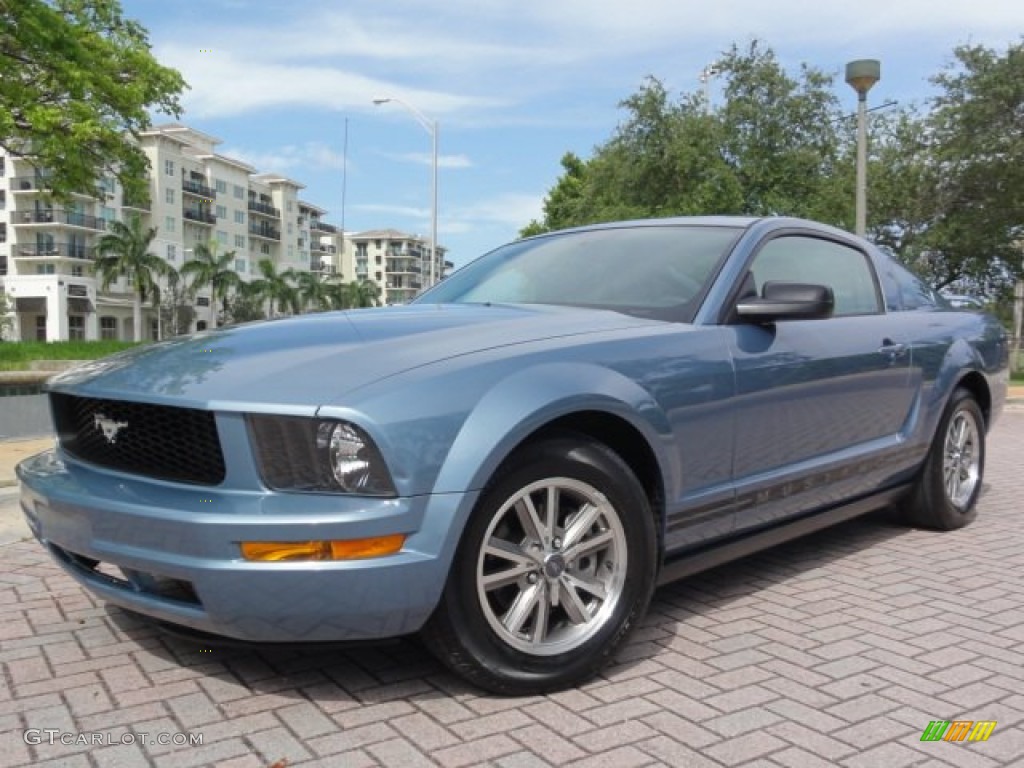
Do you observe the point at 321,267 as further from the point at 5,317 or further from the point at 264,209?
the point at 5,317

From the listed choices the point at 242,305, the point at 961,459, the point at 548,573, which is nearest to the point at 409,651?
the point at 548,573

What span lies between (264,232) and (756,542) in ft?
335

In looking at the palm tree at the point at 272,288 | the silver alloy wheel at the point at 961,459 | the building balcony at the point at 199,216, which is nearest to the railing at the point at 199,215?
the building balcony at the point at 199,216

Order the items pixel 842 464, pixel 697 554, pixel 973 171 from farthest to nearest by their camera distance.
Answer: pixel 973 171 < pixel 842 464 < pixel 697 554

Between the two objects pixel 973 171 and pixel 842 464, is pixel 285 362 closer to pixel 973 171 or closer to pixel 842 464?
pixel 842 464

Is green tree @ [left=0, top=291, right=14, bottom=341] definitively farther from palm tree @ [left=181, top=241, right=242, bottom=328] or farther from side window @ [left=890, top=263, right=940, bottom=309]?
side window @ [left=890, top=263, right=940, bottom=309]

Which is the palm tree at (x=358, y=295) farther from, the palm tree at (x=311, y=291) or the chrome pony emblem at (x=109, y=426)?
the chrome pony emblem at (x=109, y=426)

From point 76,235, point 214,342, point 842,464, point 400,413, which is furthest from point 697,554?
point 76,235

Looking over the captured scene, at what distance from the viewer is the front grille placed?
2521 millimetres

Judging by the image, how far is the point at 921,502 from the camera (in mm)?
4887

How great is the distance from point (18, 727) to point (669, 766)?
179 cm

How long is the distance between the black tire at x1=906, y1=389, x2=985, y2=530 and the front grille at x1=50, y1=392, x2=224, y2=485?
373 centimetres

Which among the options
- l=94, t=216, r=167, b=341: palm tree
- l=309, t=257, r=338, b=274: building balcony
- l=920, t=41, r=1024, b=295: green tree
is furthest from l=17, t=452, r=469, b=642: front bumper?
l=309, t=257, r=338, b=274: building balcony

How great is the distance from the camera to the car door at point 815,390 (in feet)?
11.3
